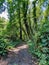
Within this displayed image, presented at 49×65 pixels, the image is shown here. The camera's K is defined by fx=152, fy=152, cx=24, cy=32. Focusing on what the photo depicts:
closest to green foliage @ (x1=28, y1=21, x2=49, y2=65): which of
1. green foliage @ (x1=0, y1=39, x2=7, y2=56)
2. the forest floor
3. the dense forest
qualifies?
the forest floor

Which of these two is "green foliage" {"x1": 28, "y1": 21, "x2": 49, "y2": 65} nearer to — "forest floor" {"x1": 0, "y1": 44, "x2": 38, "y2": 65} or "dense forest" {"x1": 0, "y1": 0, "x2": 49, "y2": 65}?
Answer: "forest floor" {"x1": 0, "y1": 44, "x2": 38, "y2": 65}

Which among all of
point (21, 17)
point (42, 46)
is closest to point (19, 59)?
point (42, 46)

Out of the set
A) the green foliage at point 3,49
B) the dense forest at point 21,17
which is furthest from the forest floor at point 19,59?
the dense forest at point 21,17

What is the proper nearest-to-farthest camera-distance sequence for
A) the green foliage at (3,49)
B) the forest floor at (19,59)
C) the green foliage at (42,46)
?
1. the green foliage at (42,46)
2. the forest floor at (19,59)
3. the green foliage at (3,49)

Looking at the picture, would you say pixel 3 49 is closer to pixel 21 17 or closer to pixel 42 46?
pixel 42 46

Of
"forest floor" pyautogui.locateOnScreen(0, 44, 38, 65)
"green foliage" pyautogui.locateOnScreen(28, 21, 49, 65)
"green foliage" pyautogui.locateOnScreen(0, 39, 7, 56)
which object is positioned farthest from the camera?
"green foliage" pyautogui.locateOnScreen(0, 39, 7, 56)

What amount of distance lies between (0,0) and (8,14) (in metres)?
2.38

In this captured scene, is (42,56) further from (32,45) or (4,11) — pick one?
(4,11)

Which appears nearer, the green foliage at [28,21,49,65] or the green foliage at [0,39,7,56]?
the green foliage at [28,21,49,65]

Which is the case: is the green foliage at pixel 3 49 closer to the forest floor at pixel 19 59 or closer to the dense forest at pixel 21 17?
the forest floor at pixel 19 59

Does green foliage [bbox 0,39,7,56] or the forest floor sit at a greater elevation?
green foliage [bbox 0,39,7,56]

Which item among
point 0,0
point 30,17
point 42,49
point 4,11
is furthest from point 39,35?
point 30,17

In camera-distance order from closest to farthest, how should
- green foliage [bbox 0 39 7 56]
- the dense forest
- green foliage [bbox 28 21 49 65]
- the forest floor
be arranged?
green foliage [bbox 28 21 49 65]
the forest floor
green foliage [bbox 0 39 7 56]
the dense forest

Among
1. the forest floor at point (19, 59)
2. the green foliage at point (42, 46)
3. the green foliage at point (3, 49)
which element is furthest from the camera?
the green foliage at point (3, 49)
